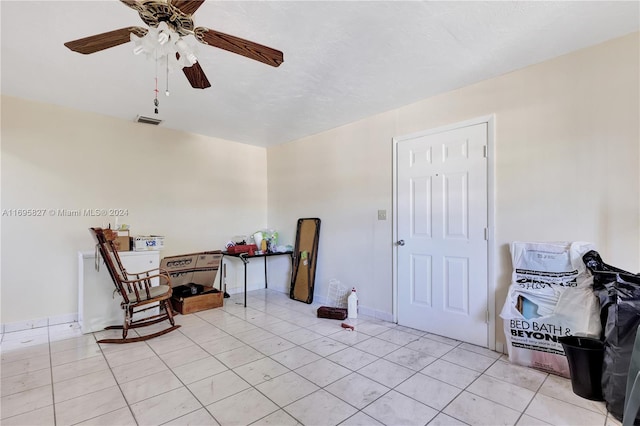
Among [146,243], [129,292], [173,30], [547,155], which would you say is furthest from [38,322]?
[547,155]

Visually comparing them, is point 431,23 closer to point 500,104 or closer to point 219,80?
point 500,104

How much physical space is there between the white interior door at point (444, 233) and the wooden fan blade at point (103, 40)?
109 inches

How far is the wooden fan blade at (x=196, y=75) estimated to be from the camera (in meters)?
1.92

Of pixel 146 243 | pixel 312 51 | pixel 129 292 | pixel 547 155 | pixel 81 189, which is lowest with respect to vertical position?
pixel 129 292

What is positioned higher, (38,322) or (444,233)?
(444,233)

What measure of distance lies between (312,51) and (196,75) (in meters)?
0.92

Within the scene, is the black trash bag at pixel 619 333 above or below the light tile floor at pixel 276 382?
above

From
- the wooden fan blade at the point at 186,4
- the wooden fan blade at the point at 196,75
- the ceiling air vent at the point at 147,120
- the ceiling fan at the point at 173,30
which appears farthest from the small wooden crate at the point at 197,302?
the wooden fan blade at the point at 186,4

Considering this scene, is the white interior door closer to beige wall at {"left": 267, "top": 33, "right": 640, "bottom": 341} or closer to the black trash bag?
beige wall at {"left": 267, "top": 33, "right": 640, "bottom": 341}

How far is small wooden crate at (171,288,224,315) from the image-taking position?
395cm

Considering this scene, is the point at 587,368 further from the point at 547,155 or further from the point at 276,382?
the point at 276,382

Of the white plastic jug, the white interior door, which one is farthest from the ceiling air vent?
the white plastic jug

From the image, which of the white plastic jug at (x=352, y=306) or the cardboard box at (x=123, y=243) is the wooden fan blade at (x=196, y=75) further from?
the white plastic jug at (x=352, y=306)

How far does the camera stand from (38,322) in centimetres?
341
